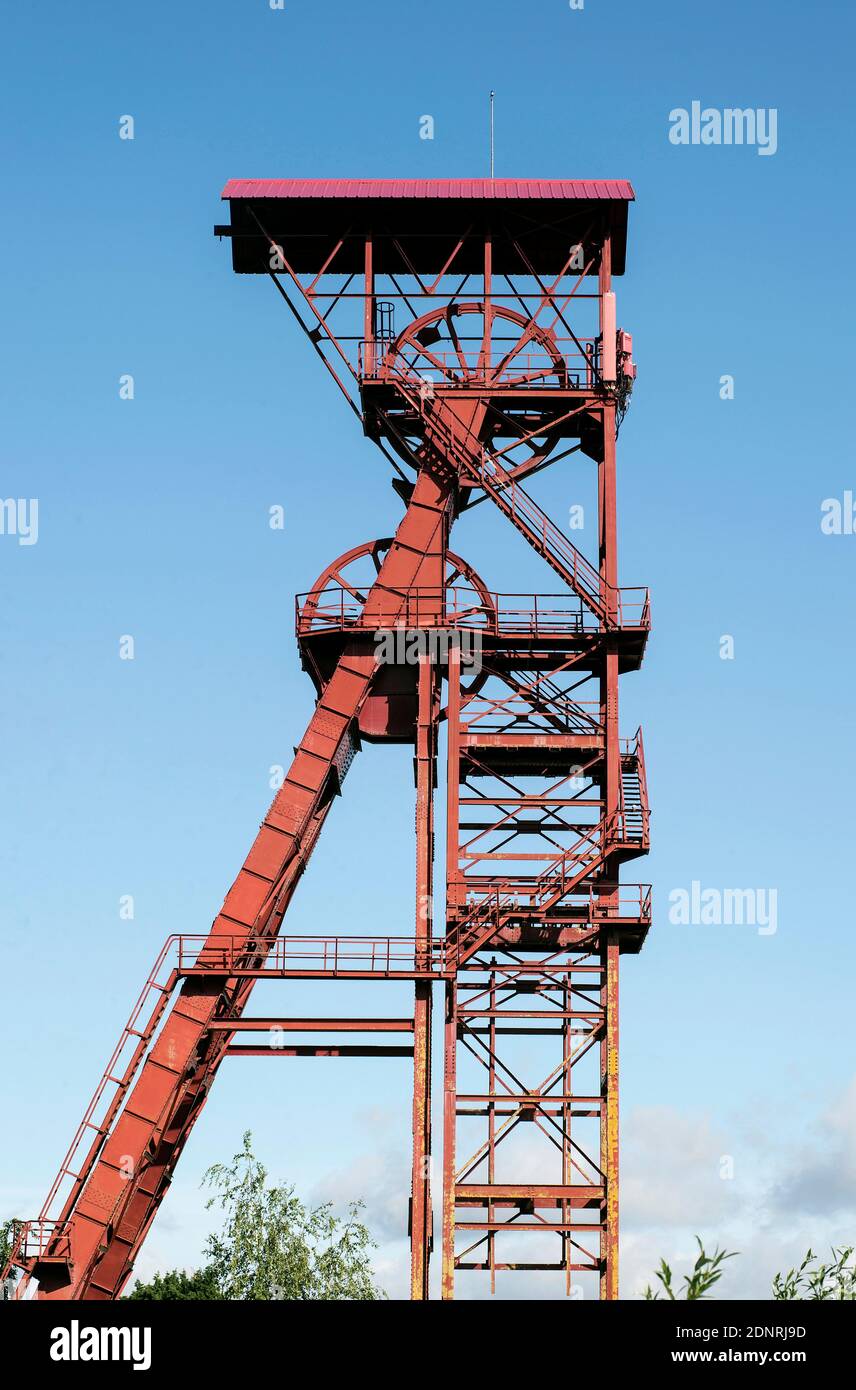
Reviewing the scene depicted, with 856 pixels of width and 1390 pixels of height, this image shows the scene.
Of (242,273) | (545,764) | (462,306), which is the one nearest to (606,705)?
(545,764)

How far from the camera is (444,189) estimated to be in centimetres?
5794

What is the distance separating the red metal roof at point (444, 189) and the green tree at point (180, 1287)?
4097cm

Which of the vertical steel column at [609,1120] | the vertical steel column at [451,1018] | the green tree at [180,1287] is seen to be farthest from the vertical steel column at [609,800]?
the green tree at [180,1287]

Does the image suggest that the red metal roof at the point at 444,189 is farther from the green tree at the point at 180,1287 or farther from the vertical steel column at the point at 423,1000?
the green tree at the point at 180,1287

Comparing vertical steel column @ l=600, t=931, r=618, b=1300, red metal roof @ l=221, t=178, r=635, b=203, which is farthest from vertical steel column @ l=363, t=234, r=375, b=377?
vertical steel column @ l=600, t=931, r=618, b=1300

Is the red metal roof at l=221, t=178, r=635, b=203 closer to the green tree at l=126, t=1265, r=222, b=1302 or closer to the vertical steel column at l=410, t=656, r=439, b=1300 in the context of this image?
the vertical steel column at l=410, t=656, r=439, b=1300

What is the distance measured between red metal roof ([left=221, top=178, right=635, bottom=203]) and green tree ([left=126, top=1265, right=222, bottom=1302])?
4097 centimetres

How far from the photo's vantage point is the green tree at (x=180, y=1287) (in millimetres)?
83812

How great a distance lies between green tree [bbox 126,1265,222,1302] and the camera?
8381 cm

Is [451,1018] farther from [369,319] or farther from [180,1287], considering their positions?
[180,1287]

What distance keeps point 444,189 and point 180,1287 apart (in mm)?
45861

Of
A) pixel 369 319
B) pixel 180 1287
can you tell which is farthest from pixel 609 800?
pixel 180 1287
